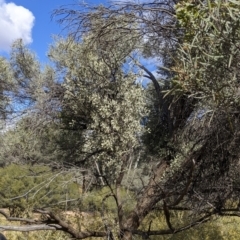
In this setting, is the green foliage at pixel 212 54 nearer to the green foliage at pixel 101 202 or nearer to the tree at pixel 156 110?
the tree at pixel 156 110

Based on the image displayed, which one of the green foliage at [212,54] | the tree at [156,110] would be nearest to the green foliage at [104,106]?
the tree at [156,110]

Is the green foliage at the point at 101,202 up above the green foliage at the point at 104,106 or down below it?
below

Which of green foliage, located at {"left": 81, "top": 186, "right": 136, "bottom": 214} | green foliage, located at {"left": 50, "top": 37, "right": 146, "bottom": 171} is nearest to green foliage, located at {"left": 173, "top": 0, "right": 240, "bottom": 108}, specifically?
green foliage, located at {"left": 81, "top": 186, "right": 136, "bottom": 214}

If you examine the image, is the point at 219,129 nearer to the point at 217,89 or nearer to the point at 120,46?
the point at 217,89

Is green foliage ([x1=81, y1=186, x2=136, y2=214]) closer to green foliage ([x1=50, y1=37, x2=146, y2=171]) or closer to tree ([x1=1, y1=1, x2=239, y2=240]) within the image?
tree ([x1=1, y1=1, x2=239, y2=240])

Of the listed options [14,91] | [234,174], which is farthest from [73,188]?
[234,174]

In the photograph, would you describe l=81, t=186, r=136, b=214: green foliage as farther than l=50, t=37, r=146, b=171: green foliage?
No

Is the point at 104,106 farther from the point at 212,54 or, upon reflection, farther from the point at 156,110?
the point at 212,54

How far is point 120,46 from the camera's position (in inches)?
286

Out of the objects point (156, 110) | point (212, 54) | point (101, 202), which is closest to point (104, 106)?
point (156, 110)

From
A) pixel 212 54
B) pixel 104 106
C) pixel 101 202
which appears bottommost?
pixel 101 202

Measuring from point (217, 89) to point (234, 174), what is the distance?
1.95 meters

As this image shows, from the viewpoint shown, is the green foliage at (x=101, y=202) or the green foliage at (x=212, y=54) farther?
the green foliage at (x=101, y=202)

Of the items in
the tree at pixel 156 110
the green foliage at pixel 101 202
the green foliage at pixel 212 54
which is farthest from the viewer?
the green foliage at pixel 101 202
